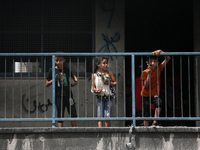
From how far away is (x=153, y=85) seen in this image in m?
6.92

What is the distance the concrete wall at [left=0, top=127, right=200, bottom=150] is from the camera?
6.36 meters

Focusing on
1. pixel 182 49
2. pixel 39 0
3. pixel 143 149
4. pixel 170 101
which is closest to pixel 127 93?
pixel 170 101

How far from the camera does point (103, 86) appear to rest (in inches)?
272

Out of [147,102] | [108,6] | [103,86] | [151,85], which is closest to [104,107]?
[103,86]

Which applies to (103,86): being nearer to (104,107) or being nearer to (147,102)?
(104,107)

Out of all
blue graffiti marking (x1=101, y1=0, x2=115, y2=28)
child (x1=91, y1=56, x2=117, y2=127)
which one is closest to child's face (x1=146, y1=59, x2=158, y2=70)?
child (x1=91, y1=56, x2=117, y2=127)

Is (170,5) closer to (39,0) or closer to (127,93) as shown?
(127,93)

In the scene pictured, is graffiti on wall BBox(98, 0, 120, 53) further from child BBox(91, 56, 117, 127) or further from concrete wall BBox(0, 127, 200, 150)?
concrete wall BBox(0, 127, 200, 150)

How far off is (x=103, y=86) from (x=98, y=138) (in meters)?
0.92

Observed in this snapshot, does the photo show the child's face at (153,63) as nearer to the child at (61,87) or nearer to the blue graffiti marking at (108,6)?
the child at (61,87)

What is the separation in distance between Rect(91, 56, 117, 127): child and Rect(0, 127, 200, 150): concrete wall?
53cm

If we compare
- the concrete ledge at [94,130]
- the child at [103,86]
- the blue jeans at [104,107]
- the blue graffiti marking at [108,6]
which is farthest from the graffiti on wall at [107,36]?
the concrete ledge at [94,130]

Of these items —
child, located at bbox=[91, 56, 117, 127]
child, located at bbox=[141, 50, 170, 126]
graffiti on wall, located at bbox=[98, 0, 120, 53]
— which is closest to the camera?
child, located at bbox=[141, 50, 170, 126]

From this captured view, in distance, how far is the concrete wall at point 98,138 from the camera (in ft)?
20.9
